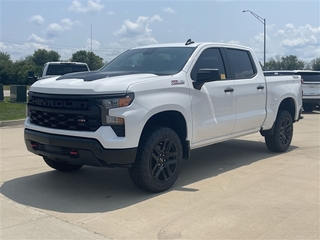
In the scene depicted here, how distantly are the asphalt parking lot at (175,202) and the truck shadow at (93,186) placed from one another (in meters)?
0.01

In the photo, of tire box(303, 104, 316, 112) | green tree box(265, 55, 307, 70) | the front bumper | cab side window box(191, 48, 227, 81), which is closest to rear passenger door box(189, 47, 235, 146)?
cab side window box(191, 48, 227, 81)

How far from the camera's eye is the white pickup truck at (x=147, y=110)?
4770 mm

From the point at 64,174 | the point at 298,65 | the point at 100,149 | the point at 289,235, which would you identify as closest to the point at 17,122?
the point at 64,174

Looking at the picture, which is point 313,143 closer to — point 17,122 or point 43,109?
point 43,109

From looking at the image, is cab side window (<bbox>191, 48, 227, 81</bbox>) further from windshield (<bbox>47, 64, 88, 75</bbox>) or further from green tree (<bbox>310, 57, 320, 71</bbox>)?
green tree (<bbox>310, 57, 320, 71</bbox>)

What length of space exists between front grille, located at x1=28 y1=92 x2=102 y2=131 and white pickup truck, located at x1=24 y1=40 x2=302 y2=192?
0.01 meters

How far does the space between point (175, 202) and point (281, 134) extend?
3.79 m

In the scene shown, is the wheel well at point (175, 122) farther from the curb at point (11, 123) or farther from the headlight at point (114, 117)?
the curb at point (11, 123)

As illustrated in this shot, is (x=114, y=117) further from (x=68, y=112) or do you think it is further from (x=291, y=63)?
(x=291, y=63)

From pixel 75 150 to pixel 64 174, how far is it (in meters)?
1.56

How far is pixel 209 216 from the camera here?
4.48 meters

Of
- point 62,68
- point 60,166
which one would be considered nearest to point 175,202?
point 60,166

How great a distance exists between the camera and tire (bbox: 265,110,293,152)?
7.82 meters

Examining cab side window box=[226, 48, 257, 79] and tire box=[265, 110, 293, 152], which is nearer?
cab side window box=[226, 48, 257, 79]
